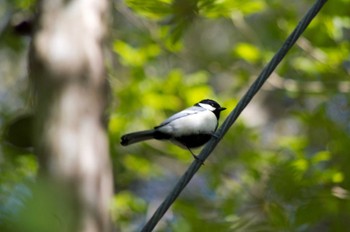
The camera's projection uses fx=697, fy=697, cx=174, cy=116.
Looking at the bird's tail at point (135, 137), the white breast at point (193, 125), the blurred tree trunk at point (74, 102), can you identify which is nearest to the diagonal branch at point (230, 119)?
the white breast at point (193, 125)

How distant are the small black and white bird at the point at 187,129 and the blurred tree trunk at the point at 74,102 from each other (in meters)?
0.52

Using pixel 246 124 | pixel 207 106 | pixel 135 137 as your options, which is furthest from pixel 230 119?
pixel 246 124

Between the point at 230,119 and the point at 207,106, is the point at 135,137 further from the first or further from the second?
the point at 230,119

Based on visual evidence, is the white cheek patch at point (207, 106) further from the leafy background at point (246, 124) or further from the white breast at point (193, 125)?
the leafy background at point (246, 124)

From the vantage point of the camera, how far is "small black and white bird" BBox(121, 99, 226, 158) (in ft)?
9.98

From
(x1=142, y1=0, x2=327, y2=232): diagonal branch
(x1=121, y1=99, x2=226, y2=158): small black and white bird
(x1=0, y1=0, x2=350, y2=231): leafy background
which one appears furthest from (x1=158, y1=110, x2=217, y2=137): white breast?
(x1=142, y1=0, x2=327, y2=232): diagonal branch

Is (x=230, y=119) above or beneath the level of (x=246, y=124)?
above

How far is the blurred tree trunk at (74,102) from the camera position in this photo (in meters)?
3.56

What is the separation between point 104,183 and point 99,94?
0.48m

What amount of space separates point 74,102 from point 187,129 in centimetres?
82


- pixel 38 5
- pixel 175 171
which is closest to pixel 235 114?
pixel 38 5

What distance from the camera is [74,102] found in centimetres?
369

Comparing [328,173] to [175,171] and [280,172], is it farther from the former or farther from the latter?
[175,171]

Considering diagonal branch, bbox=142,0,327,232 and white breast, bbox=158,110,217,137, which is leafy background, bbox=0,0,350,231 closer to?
white breast, bbox=158,110,217,137
